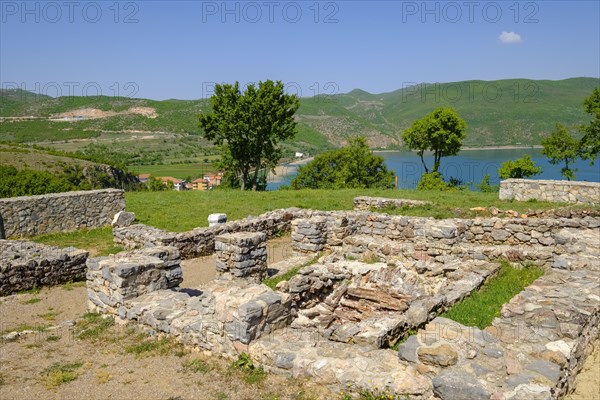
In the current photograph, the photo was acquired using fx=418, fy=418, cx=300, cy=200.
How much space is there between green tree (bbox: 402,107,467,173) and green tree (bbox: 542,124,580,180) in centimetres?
757

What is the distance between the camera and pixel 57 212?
1844 centimetres

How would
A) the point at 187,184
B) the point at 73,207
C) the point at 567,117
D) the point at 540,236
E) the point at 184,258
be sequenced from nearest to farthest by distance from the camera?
the point at 540,236
the point at 184,258
the point at 73,207
the point at 187,184
the point at 567,117

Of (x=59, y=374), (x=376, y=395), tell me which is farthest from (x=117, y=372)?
(x=376, y=395)

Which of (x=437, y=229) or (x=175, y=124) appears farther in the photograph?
(x=175, y=124)

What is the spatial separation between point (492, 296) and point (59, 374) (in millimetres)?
8528

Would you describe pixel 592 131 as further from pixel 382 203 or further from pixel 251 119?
pixel 251 119

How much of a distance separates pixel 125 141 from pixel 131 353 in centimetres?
11576

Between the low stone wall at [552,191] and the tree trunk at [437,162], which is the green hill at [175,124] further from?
the low stone wall at [552,191]

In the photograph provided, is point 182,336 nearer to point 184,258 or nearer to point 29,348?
point 29,348

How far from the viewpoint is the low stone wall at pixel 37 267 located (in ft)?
36.3

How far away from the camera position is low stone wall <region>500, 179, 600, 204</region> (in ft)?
67.9

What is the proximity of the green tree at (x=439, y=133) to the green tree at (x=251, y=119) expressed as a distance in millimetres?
13836

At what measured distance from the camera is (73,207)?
18.8 metres

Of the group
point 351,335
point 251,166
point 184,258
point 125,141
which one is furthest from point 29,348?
point 125,141
